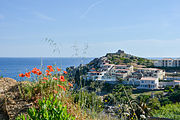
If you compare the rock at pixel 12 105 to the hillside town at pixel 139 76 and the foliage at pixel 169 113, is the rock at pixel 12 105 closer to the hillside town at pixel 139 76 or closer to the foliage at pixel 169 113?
the foliage at pixel 169 113

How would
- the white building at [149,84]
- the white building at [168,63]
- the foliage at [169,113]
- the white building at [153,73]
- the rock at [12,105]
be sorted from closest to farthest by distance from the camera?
the rock at [12,105] < the foliage at [169,113] < the white building at [149,84] < the white building at [153,73] < the white building at [168,63]

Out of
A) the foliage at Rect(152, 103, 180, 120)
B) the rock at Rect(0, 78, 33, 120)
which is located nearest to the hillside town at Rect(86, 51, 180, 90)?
the foliage at Rect(152, 103, 180, 120)

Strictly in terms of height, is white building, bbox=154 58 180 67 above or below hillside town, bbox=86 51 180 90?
above

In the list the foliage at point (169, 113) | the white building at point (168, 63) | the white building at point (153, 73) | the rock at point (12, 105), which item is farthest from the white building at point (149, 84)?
the rock at point (12, 105)

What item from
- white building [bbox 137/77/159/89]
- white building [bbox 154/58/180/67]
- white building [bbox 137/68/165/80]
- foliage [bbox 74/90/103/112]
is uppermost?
foliage [bbox 74/90/103/112]

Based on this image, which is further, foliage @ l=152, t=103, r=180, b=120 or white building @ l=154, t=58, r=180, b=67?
white building @ l=154, t=58, r=180, b=67

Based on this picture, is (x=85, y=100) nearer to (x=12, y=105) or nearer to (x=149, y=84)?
(x=12, y=105)

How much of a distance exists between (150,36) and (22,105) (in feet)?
171

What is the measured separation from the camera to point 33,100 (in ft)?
10.2

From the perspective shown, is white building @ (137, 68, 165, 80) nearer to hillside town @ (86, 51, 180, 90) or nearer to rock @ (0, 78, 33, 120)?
hillside town @ (86, 51, 180, 90)

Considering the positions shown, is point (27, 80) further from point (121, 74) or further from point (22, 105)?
point (121, 74)

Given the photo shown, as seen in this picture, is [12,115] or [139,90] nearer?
[12,115]

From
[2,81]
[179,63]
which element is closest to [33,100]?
[2,81]

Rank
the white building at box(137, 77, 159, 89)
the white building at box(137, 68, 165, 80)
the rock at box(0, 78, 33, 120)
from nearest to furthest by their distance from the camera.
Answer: the rock at box(0, 78, 33, 120) < the white building at box(137, 77, 159, 89) < the white building at box(137, 68, 165, 80)
